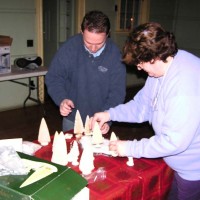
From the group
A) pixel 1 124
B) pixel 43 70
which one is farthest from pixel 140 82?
pixel 1 124

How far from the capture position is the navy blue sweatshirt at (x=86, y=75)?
205 cm

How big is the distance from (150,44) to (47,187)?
2.34 feet

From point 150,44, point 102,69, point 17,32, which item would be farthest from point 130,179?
point 17,32

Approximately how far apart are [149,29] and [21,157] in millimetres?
819

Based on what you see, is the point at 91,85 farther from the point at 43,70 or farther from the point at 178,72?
the point at 43,70

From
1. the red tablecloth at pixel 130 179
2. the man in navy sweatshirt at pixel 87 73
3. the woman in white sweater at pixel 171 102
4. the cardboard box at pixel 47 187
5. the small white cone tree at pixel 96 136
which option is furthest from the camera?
the man in navy sweatshirt at pixel 87 73

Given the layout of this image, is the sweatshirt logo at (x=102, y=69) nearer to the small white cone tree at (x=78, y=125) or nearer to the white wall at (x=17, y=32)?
the small white cone tree at (x=78, y=125)

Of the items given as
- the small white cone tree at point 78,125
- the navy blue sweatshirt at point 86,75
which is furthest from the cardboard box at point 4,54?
the small white cone tree at point 78,125

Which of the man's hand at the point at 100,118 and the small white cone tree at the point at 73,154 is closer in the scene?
the small white cone tree at the point at 73,154

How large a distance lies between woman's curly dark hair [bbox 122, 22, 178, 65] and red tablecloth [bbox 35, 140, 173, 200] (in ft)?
1.97

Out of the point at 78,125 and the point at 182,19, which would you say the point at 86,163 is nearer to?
the point at 78,125

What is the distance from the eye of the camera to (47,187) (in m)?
1.08

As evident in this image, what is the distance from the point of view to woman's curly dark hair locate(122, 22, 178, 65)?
1.20 m

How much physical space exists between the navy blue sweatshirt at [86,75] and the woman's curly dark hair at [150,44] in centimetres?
80
